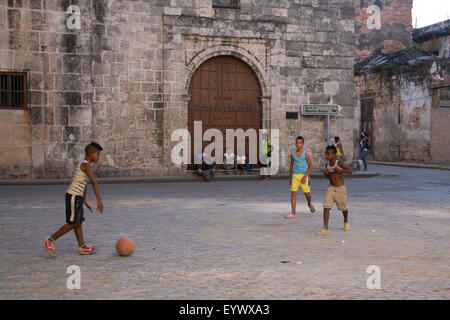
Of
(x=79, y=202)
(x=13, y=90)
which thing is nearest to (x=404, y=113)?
(x=13, y=90)

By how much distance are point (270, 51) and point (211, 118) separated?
3063 mm

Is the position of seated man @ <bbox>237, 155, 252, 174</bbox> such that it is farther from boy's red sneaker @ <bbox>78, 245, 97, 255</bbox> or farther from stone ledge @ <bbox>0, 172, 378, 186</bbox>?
boy's red sneaker @ <bbox>78, 245, 97, 255</bbox>

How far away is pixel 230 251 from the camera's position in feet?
20.5

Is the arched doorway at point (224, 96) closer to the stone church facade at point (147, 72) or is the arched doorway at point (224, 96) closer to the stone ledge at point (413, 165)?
Answer: the stone church facade at point (147, 72)

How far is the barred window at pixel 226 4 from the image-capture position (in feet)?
59.5

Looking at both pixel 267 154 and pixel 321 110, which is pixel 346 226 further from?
pixel 321 110

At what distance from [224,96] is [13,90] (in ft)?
21.9

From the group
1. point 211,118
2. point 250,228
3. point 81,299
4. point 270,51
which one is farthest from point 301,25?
point 81,299

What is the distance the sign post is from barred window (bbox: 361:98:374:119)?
1109 centimetres

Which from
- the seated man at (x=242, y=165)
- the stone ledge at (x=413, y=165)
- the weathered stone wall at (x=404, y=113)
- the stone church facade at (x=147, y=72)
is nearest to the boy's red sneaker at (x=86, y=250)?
the stone church facade at (x=147, y=72)

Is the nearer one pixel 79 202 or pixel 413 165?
pixel 79 202

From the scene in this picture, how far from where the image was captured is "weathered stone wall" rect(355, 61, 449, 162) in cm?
2508

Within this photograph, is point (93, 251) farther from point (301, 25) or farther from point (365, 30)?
point (365, 30)

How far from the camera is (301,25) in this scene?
62.2 feet
